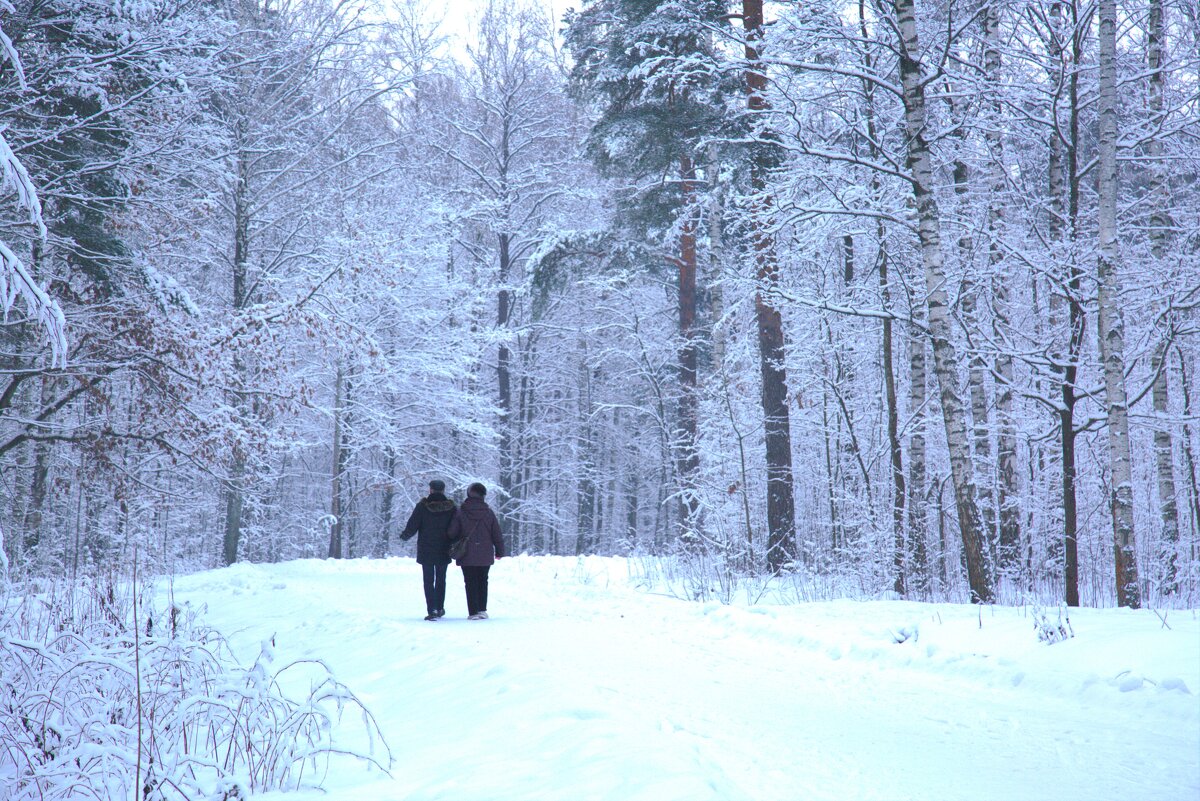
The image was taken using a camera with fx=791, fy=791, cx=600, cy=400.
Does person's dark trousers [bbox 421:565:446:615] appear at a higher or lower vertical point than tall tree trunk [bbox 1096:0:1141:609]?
lower

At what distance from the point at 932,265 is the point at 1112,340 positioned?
2099 millimetres

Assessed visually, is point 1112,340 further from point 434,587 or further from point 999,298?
point 434,587

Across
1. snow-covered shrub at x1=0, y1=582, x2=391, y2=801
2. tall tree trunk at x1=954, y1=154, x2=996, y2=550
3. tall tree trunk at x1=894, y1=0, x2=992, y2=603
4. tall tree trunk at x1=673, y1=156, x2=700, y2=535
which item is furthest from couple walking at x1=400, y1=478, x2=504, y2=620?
tall tree trunk at x1=673, y1=156, x2=700, y2=535

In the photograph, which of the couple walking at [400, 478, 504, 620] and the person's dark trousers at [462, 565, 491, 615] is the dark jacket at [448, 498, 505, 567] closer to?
the couple walking at [400, 478, 504, 620]

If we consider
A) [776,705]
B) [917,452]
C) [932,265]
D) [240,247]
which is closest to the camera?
[776,705]

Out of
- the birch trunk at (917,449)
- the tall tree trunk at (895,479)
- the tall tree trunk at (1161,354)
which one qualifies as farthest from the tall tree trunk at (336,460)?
the tall tree trunk at (1161,354)

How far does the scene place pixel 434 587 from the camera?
32.6ft

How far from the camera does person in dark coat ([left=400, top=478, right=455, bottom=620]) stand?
32.5 ft

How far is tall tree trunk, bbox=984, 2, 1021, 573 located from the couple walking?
651 centimetres

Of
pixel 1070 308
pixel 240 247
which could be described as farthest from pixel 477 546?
pixel 240 247

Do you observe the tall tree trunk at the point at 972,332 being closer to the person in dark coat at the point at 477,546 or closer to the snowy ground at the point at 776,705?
the snowy ground at the point at 776,705

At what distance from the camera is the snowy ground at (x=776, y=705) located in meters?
3.78

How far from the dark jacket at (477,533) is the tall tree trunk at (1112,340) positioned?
7047 millimetres

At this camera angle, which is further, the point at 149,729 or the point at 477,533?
the point at 477,533
